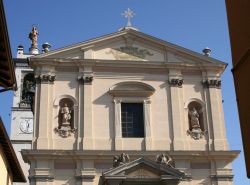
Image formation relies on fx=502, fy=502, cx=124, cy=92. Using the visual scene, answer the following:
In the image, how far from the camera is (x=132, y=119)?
2312 centimetres

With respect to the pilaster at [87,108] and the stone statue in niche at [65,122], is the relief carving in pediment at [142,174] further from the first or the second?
the stone statue in niche at [65,122]

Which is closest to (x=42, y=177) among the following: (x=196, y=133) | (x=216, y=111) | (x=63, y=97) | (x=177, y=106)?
(x=63, y=97)

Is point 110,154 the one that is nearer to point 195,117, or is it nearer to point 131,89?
point 131,89

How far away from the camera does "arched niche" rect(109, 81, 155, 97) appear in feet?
76.0

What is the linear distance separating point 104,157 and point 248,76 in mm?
15672

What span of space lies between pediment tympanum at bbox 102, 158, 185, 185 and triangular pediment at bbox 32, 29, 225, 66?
20.4ft

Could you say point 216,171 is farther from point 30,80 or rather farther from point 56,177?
point 30,80

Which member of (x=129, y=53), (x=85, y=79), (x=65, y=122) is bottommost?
(x=65, y=122)

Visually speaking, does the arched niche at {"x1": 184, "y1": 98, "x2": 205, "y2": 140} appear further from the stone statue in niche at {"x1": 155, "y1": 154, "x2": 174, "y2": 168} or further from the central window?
the stone statue in niche at {"x1": 155, "y1": 154, "x2": 174, "y2": 168}

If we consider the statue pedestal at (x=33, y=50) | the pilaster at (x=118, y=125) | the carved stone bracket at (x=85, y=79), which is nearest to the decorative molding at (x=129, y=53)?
the carved stone bracket at (x=85, y=79)

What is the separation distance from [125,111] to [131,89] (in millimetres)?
1088

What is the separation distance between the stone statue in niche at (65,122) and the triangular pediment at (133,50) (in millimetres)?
2751

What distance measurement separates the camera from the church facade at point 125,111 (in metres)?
21.6

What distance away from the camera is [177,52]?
24484mm
